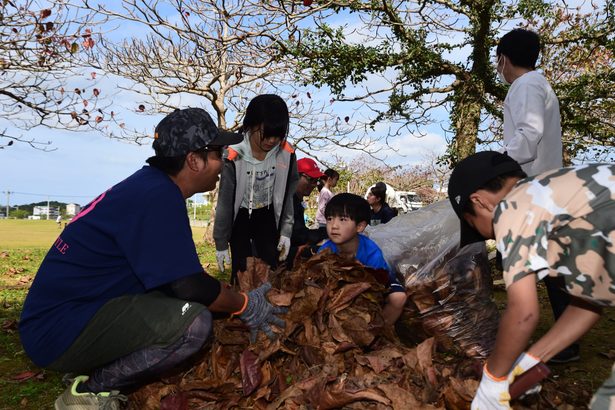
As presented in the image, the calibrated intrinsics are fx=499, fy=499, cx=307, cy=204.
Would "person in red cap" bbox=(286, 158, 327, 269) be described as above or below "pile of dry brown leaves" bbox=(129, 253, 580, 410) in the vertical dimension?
above

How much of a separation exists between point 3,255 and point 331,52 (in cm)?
834

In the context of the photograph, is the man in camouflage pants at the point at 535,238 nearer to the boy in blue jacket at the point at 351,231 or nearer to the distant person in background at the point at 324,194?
the boy in blue jacket at the point at 351,231

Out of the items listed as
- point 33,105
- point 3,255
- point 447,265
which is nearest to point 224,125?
point 3,255

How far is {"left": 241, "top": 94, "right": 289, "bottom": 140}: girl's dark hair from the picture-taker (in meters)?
3.55

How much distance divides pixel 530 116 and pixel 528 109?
5 centimetres

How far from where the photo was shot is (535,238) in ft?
5.24

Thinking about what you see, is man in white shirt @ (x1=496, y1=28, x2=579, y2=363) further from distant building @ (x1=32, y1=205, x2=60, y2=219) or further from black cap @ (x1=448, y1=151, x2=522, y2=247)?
distant building @ (x1=32, y1=205, x2=60, y2=219)

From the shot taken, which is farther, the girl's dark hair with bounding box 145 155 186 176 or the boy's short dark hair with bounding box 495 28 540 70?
the boy's short dark hair with bounding box 495 28 540 70

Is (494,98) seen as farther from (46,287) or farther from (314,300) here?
(46,287)

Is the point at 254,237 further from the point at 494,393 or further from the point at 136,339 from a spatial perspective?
the point at 494,393

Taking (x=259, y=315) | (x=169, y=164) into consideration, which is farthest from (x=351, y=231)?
(x=169, y=164)

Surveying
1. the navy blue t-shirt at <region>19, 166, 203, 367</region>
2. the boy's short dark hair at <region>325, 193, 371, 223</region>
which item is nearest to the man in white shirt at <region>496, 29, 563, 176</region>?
the boy's short dark hair at <region>325, 193, 371, 223</region>

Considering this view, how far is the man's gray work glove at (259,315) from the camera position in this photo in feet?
8.12

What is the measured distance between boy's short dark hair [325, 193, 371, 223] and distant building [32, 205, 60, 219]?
130 ft
